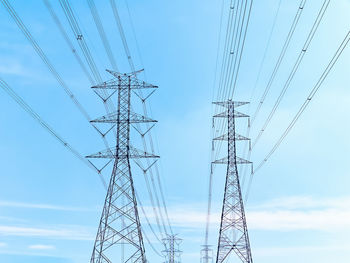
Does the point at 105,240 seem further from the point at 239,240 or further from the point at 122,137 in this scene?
A: the point at 239,240

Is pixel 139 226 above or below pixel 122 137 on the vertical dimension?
below

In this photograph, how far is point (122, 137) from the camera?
142 feet

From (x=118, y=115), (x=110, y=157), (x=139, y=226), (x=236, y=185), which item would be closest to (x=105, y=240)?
(x=139, y=226)

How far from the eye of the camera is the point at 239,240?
46625 mm

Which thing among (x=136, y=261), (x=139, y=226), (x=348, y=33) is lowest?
(x=136, y=261)

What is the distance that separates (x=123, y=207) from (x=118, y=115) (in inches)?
331

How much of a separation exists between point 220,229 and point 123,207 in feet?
36.1

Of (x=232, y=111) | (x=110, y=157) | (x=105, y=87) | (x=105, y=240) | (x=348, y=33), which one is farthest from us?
(x=232, y=111)

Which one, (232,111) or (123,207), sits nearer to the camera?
(123,207)

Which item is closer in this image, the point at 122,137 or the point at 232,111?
the point at 122,137

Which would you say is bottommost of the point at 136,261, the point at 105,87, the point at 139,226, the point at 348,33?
the point at 136,261

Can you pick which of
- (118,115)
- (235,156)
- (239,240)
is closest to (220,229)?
(239,240)

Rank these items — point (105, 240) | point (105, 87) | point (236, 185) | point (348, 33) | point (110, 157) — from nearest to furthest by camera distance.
→ point (348, 33) < point (105, 240) < point (110, 157) < point (105, 87) < point (236, 185)

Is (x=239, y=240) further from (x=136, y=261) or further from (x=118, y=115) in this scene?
(x=118, y=115)
